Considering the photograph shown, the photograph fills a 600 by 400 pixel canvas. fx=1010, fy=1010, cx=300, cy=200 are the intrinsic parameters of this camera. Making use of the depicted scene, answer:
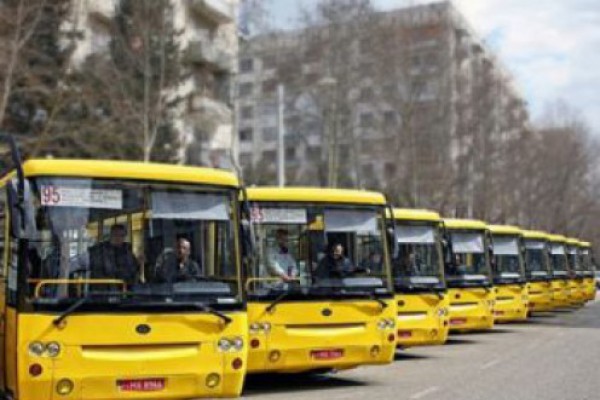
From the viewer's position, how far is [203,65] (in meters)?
49.0

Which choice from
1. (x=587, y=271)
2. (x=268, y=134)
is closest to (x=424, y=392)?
(x=587, y=271)

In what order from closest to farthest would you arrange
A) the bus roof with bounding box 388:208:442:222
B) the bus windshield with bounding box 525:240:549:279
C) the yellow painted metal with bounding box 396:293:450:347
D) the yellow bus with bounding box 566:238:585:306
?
the yellow painted metal with bounding box 396:293:450:347 < the bus roof with bounding box 388:208:442:222 < the bus windshield with bounding box 525:240:549:279 < the yellow bus with bounding box 566:238:585:306

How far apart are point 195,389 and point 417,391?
13.4 feet

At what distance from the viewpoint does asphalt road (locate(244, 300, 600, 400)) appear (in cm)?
1277

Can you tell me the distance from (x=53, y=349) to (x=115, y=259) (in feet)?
3.47

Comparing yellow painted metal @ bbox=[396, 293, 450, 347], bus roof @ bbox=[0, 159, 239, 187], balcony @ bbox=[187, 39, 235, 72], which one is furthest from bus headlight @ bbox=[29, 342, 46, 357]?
balcony @ bbox=[187, 39, 235, 72]

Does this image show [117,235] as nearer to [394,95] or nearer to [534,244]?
[534,244]

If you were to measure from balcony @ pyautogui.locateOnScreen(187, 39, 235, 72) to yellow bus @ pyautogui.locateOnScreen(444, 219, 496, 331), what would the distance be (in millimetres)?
25372

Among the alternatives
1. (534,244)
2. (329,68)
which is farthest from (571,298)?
(329,68)

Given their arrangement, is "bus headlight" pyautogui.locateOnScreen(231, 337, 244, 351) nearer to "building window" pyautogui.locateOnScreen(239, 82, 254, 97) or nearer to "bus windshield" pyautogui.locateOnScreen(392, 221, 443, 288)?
"bus windshield" pyautogui.locateOnScreen(392, 221, 443, 288)

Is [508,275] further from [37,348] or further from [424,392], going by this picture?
[37,348]

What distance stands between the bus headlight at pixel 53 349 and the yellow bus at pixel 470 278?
1180cm

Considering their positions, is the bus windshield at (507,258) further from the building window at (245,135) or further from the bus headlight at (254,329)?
the building window at (245,135)

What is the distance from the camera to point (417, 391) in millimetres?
13008
